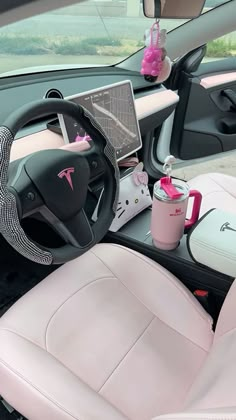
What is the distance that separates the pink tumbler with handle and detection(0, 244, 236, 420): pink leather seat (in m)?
0.08

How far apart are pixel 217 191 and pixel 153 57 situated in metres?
0.64

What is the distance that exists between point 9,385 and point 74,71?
137 centimetres

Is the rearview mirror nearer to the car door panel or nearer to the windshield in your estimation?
the windshield

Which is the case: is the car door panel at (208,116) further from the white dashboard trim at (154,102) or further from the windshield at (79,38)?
the windshield at (79,38)

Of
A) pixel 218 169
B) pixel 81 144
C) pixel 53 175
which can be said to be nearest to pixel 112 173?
pixel 81 144

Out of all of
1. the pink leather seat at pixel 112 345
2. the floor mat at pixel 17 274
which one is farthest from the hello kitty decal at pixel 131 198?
the floor mat at pixel 17 274

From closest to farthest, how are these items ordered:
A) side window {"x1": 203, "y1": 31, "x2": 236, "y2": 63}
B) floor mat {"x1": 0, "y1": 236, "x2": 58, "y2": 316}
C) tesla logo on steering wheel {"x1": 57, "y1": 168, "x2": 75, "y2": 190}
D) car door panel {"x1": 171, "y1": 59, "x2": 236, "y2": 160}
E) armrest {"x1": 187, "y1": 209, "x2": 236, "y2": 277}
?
1. tesla logo on steering wheel {"x1": 57, "y1": 168, "x2": 75, "y2": 190}
2. armrest {"x1": 187, "y1": 209, "x2": 236, "y2": 277}
3. floor mat {"x1": 0, "y1": 236, "x2": 58, "y2": 316}
4. side window {"x1": 203, "y1": 31, "x2": 236, "y2": 63}
5. car door panel {"x1": 171, "y1": 59, "x2": 236, "y2": 160}

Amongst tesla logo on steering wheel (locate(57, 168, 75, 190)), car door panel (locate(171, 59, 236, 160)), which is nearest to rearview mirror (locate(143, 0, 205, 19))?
tesla logo on steering wheel (locate(57, 168, 75, 190))

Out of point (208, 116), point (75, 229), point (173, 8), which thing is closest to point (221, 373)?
point (75, 229)

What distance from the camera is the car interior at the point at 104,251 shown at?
0.94 meters

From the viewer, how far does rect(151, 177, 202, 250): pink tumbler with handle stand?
4.20 feet

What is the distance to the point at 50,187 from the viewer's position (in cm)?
102

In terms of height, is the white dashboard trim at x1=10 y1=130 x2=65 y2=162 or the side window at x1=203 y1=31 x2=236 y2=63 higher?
the white dashboard trim at x1=10 y1=130 x2=65 y2=162

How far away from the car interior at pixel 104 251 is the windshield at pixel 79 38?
0.01 metres
